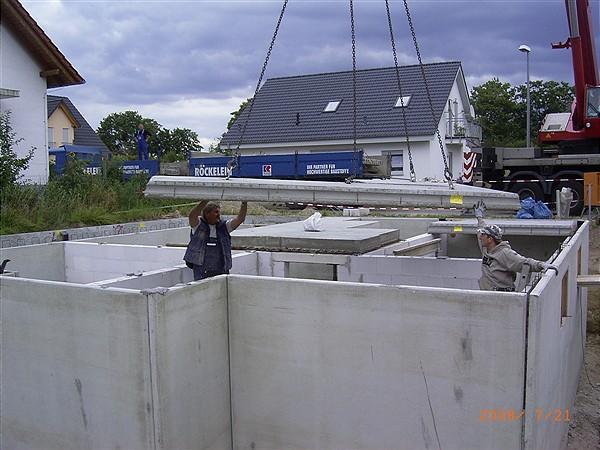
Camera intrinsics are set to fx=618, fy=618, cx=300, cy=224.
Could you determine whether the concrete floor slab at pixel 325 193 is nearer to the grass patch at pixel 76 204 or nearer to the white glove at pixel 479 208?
the white glove at pixel 479 208

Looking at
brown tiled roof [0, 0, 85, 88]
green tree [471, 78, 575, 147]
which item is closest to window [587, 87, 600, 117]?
brown tiled roof [0, 0, 85, 88]

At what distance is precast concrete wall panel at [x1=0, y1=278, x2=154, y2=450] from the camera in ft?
13.8

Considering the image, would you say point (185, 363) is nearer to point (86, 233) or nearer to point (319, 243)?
point (319, 243)

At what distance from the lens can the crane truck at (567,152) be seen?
15.7 m

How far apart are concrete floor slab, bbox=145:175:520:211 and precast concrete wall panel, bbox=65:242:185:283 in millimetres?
1950

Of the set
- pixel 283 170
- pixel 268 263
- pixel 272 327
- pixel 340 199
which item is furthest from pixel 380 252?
pixel 283 170

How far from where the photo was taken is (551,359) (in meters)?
4.47

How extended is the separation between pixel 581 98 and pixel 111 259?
42.6ft

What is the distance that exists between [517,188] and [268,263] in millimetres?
11354

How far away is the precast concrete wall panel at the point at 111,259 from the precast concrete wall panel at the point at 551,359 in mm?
4527

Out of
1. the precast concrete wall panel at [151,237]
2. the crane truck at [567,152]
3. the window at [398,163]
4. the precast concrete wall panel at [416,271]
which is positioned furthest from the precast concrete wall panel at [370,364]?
the window at [398,163]

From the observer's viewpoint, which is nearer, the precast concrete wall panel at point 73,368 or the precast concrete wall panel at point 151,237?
the precast concrete wall panel at point 73,368
